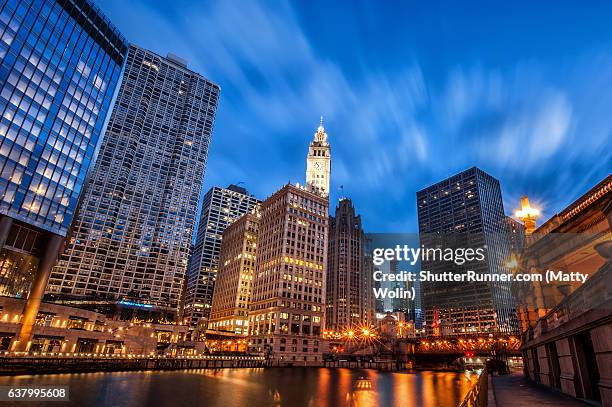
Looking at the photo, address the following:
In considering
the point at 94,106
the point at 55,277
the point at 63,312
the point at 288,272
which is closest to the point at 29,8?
the point at 94,106

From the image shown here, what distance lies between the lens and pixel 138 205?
179m

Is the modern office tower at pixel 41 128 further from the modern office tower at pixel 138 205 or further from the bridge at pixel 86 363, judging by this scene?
the modern office tower at pixel 138 205

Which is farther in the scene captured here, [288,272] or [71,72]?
[288,272]

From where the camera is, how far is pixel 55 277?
153 metres

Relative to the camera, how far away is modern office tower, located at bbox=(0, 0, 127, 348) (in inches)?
2518

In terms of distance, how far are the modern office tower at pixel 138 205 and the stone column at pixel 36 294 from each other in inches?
3601

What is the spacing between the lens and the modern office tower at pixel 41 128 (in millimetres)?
63969

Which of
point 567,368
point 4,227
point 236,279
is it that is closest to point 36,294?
point 4,227

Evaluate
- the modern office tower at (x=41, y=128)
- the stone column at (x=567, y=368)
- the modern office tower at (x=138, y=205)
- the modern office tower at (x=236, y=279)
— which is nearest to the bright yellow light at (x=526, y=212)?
the stone column at (x=567, y=368)

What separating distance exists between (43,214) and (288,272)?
76602 millimetres

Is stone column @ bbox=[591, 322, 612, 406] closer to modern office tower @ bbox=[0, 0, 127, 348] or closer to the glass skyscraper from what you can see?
modern office tower @ bbox=[0, 0, 127, 348]

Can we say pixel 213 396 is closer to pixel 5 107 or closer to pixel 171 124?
pixel 5 107

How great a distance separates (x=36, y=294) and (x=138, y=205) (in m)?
117

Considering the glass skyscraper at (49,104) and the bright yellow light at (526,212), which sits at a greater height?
the glass skyscraper at (49,104)
